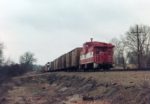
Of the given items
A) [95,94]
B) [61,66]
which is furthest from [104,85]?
[61,66]

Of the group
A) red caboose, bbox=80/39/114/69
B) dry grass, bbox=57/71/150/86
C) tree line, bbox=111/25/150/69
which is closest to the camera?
dry grass, bbox=57/71/150/86

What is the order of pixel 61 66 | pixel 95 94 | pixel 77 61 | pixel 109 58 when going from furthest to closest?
pixel 61 66 < pixel 77 61 < pixel 109 58 < pixel 95 94

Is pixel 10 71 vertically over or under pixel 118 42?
under

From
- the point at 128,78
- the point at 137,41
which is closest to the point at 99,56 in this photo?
the point at 128,78

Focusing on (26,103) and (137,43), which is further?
(137,43)

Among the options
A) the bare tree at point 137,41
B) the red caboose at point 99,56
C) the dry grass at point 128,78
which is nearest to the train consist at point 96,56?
the red caboose at point 99,56

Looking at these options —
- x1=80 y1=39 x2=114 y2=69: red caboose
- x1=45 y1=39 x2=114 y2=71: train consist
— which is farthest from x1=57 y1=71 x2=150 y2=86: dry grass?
x1=45 y1=39 x2=114 y2=71: train consist

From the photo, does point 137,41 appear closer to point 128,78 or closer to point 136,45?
point 136,45

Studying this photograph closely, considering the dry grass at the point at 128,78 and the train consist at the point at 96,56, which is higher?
the train consist at the point at 96,56

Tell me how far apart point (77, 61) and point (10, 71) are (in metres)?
36.9

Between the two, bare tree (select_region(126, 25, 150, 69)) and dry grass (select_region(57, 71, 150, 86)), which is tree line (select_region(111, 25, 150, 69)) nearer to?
bare tree (select_region(126, 25, 150, 69))

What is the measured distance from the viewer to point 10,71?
8438 cm

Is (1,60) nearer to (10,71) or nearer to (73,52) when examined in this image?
(10,71)

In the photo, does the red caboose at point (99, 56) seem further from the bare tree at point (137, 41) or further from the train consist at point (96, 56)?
the bare tree at point (137, 41)
